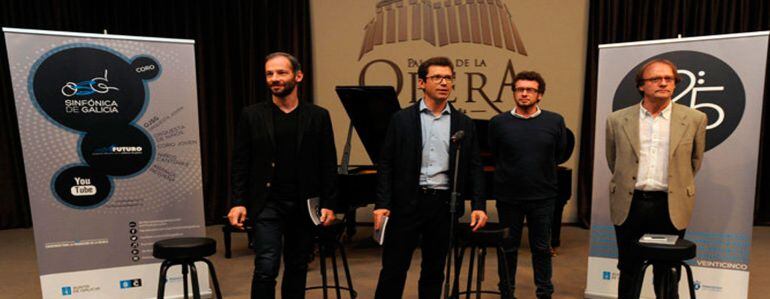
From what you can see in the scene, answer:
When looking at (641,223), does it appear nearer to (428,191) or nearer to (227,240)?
(428,191)

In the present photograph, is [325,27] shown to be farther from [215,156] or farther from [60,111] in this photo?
[60,111]

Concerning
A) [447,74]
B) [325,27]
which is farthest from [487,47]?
[447,74]

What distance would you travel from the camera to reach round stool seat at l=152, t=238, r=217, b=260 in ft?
8.46

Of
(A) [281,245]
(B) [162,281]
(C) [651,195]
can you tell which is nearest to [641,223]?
(C) [651,195]

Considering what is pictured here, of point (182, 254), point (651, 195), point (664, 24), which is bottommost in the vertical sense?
point (182, 254)

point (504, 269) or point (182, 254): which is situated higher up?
point (182, 254)

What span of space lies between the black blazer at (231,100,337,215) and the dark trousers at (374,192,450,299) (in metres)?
0.39

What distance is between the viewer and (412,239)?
2.65 m

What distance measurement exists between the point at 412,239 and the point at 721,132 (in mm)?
2093

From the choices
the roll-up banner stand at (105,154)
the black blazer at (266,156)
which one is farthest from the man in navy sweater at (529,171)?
the roll-up banner stand at (105,154)

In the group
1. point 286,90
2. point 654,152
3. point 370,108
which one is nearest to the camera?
point 286,90

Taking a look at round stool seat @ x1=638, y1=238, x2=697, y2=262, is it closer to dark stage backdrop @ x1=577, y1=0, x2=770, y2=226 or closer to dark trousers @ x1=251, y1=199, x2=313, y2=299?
dark trousers @ x1=251, y1=199, x2=313, y2=299

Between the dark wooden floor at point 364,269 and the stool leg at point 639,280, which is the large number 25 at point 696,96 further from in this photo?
the dark wooden floor at point 364,269

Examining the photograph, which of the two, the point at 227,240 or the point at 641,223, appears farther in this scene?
the point at 227,240
